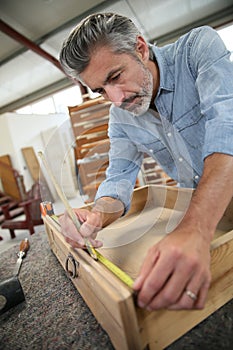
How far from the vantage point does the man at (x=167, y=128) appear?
1.13ft

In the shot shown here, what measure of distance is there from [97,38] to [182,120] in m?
0.39

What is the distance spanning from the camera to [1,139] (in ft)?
18.4

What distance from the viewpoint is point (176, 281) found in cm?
34

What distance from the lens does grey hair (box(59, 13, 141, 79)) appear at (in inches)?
26.4

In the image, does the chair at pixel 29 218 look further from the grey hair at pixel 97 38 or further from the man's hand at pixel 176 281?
the man's hand at pixel 176 281

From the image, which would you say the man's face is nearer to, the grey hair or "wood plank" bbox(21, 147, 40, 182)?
the grey hair

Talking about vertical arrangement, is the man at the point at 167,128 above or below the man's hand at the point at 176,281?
above

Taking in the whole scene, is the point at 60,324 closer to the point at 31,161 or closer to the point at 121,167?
the point at 121,167

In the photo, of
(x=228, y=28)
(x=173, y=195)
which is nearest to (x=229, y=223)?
(x=173, y=195)

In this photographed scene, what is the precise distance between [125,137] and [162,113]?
0.67 ft

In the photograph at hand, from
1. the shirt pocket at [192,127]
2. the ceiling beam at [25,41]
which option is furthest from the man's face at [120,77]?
the ceiling beam at [25,41]

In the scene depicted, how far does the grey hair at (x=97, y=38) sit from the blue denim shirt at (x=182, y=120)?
0.17 meters

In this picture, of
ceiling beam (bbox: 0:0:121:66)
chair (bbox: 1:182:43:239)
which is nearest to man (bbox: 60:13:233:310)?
chair (bbox: 1:182:43:239)

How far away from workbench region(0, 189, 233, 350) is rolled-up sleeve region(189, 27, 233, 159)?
35 centimetres
